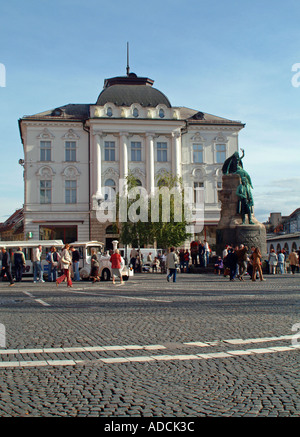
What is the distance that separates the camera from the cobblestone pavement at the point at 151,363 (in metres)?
4.57

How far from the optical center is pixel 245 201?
30.5 meters

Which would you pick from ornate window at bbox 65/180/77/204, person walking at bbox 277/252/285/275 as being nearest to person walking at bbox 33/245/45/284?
person walking at bbox 277/252/285/275

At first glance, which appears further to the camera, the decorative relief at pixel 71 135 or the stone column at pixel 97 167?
the decorative relief at pixel 71 135

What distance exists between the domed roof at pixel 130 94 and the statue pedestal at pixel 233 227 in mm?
27043

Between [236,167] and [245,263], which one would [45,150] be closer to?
[236,167]

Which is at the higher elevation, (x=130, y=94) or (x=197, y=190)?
(x=130, y=94)

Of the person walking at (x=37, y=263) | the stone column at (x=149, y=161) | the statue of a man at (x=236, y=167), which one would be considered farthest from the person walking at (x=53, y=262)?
the stone column at (x=149, y=161)

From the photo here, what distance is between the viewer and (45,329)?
29.6ft

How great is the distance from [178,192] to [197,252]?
9473 mm

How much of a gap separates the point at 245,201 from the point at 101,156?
26.9 m

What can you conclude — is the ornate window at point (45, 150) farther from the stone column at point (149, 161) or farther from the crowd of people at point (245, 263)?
the crowd of people at point (245, 263)

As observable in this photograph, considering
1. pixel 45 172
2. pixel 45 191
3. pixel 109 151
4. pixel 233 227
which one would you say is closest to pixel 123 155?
pixel 109 151

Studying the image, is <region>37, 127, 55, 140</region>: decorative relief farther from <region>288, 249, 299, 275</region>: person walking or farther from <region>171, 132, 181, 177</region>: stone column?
<region>288, 249, 299, 275</region>: person walking
